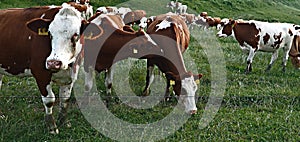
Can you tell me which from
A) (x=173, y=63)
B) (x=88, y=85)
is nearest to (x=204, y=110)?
(x=173, y=63)

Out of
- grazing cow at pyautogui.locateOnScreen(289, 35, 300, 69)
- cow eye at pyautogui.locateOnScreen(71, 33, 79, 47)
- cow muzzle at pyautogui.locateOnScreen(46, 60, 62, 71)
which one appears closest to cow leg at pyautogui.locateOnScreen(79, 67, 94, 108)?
cow eye at pyautogui.locateOnScreen(71, 33, 79, 47)

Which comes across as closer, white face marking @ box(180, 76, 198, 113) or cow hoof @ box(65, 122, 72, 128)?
cow hoof @ box(65, 122, 72, 128)

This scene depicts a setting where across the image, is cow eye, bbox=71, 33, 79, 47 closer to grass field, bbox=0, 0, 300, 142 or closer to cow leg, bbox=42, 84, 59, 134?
cow leg, bbox=42, 84, 59, 134

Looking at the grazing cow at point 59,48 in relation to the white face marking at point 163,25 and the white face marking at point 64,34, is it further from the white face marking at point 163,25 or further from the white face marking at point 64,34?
the white face marking at point 163,25

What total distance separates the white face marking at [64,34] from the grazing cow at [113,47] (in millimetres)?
1772

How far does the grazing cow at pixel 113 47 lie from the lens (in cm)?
799

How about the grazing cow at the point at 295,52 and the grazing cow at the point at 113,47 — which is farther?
the grazing cow at the point at 295,52

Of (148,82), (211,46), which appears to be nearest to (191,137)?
(148,82)

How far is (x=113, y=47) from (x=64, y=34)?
87.1 inches

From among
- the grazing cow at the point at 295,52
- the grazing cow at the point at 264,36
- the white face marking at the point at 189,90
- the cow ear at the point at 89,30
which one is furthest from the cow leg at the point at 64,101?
the grazing cow at the point at 295,52

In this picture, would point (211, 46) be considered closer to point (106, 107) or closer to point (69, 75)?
point (106, 107)

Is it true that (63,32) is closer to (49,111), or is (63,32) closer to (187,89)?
(49,111)

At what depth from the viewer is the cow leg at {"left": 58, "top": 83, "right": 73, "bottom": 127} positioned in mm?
6863

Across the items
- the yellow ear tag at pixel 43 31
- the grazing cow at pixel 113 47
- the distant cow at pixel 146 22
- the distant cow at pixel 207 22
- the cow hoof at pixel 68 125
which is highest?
the yellow ear tag at pixel 43 31
